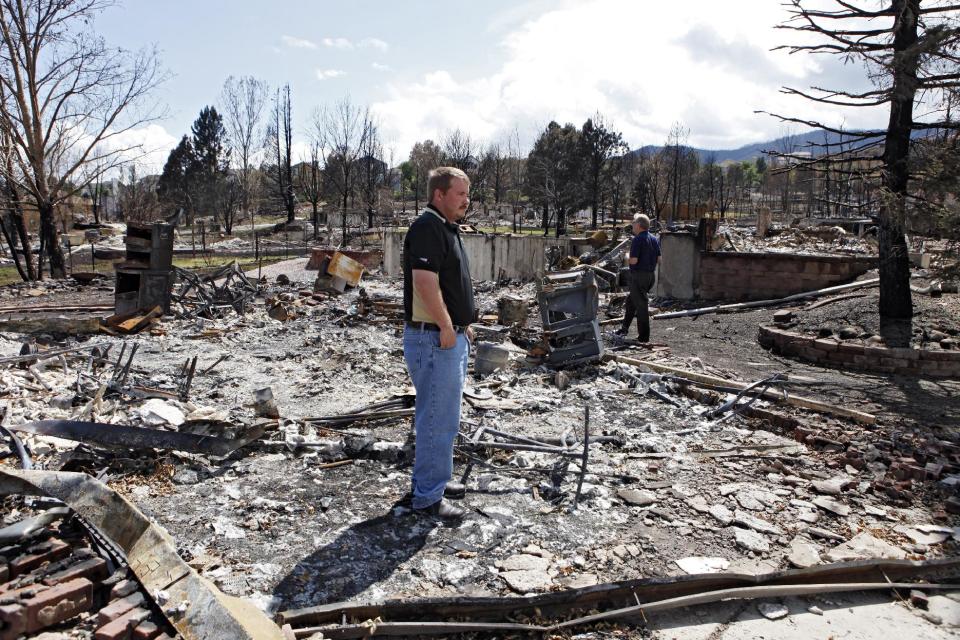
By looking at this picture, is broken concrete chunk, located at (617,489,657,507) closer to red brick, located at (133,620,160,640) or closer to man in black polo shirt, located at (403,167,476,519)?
man in black polo shirt, located at (403,167,476,519)

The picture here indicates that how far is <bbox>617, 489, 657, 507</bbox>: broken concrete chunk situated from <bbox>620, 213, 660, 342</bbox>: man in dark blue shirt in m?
4.97

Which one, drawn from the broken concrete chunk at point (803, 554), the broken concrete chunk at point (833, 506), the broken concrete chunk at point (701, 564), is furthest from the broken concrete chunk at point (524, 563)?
the broken concrete chunk at point (833, 506)

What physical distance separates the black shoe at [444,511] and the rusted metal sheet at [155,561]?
50.7 inches

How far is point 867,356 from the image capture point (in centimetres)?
784

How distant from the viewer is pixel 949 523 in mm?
3980

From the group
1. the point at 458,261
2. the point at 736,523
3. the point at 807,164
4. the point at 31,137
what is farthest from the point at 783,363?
the point at 31,137

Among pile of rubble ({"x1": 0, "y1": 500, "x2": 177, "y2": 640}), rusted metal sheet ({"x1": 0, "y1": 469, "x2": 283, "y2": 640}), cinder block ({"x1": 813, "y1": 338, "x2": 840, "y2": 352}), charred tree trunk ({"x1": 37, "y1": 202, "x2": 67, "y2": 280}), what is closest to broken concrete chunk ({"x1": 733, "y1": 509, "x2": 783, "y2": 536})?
rusted metal sheet ({"x1": 0, "y1": 469, "x2": 283, "y2": 640})

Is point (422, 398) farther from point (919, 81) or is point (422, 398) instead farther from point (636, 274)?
point (919, 81)

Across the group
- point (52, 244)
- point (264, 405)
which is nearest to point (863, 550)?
point (264, 405)

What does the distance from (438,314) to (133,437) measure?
99.8 inches

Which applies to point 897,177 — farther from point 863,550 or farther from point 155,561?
point 155,561

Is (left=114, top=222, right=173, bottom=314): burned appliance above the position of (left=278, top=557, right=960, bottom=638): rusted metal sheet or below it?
above

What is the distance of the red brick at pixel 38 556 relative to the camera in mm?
2900

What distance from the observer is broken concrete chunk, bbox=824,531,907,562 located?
3.49 metres
